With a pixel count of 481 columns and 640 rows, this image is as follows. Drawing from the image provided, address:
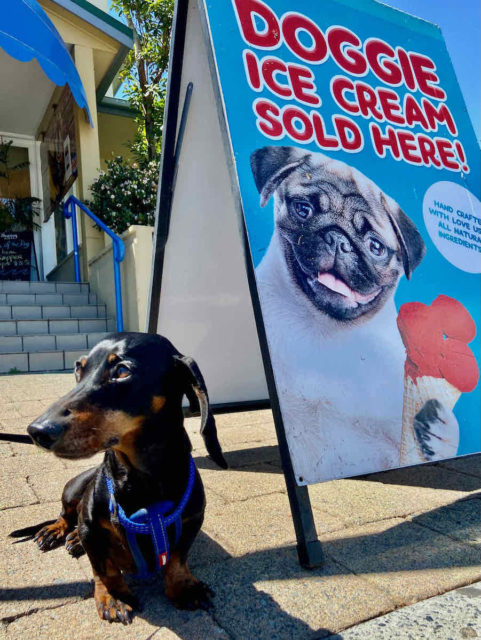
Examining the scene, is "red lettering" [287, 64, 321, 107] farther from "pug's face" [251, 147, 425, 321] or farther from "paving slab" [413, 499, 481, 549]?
"paving slab" [413, 499, 481, 549]

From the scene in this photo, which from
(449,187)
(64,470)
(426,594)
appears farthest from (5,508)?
(449,187)

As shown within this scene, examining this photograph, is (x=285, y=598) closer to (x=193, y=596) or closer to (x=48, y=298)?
(x=193, y=596)

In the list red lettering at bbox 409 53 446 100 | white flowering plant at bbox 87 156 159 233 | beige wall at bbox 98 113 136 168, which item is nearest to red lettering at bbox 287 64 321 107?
red lettering at bbox 409 53 446 100

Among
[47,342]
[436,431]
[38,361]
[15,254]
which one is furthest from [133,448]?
[15,254]

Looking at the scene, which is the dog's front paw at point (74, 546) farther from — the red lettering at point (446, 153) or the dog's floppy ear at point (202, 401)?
the red lettering at point (446, 153)

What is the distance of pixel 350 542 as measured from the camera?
1811 mm

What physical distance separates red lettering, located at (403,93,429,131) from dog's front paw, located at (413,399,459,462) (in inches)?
52.6

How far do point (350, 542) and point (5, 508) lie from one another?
58.0 inches

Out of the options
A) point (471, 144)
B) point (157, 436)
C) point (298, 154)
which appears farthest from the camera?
point (471, 144)

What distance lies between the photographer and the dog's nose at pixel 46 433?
4.09ft

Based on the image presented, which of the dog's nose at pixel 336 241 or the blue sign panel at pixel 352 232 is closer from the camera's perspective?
the blue sign panel at pixel 352 232

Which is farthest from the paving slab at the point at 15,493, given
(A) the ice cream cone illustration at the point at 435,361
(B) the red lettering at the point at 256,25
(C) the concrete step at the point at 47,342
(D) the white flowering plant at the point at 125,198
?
(D) the white flowering plant at the point at 125,198

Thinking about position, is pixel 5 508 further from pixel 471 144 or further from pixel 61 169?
pixel 61 169

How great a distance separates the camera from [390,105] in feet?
7.68
